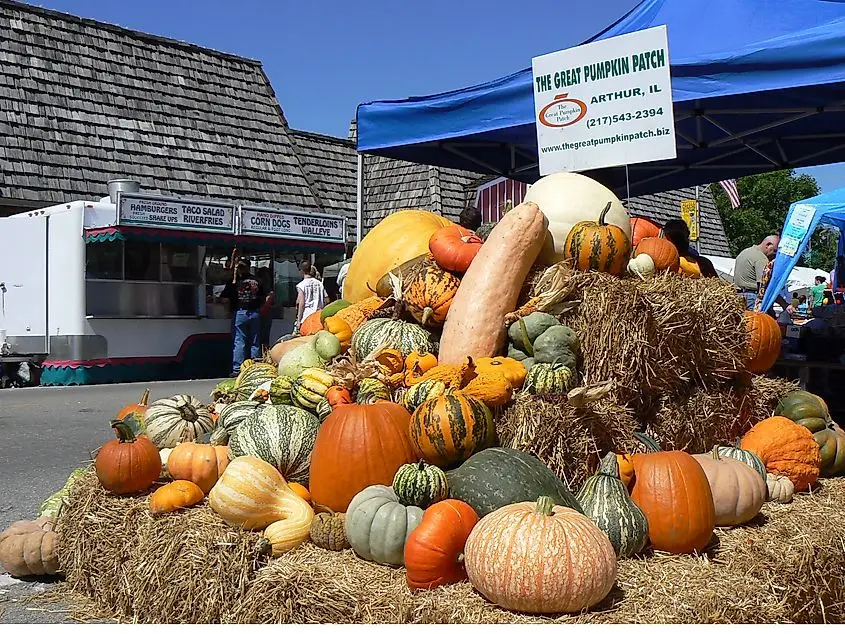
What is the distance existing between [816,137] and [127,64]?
44.9ft

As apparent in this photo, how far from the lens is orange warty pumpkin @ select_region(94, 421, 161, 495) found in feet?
12.2

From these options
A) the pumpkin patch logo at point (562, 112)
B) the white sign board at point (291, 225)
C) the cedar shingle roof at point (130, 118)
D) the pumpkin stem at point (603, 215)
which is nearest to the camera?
the pumpkin stem at point (603, 215)

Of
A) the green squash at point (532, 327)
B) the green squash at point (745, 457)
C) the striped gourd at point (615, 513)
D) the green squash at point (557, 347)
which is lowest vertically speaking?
the striped gourd at point (615, 513)

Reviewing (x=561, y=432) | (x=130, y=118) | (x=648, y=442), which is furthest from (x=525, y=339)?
(x=130, y=118)

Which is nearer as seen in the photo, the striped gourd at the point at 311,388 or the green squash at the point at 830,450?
the striped gourd at the point at 311,388

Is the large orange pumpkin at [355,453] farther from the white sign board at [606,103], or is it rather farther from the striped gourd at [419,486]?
the white sign board at [606,103]

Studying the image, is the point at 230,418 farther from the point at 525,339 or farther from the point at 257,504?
the point at 525,339

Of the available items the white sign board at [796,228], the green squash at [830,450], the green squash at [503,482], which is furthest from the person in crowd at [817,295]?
the green squash at [503,482]

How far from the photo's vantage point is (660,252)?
4992 millimetres

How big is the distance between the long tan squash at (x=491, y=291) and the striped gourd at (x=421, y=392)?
39 cm

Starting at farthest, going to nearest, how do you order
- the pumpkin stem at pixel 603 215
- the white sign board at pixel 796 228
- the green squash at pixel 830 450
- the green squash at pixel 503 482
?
the white sign board at pixel 796 228
the green squash at pixel 830 450
the pumpkin stem at pixel 603 215
the green squash at pixel 503 482

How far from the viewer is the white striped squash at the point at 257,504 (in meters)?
3.36

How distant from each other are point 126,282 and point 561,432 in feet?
33.9

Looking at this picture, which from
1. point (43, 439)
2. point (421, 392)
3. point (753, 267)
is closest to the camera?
point (421, 392)
